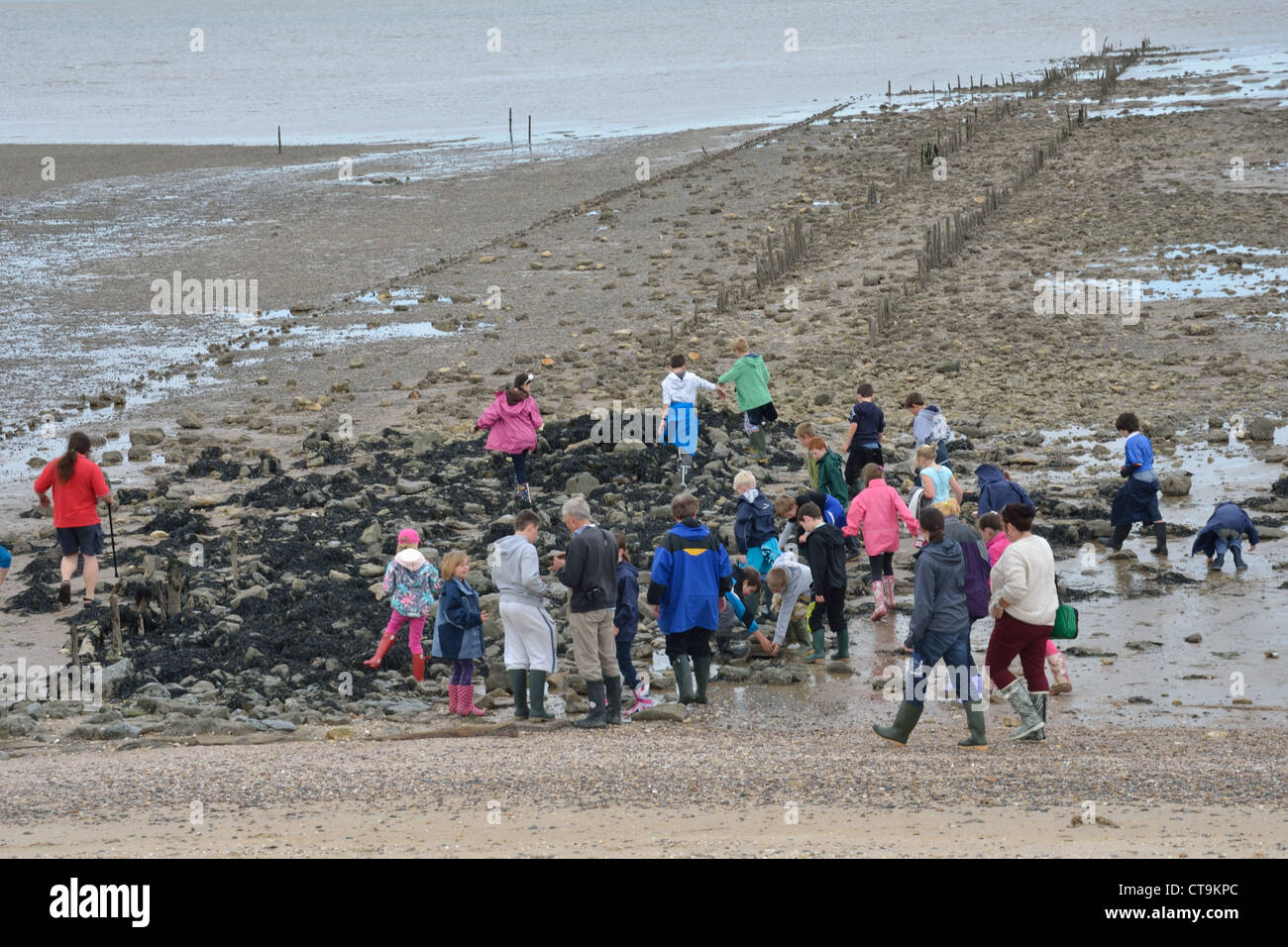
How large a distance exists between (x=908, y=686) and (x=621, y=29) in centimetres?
10991

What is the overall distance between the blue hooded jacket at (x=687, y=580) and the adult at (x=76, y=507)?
6082 millimetres

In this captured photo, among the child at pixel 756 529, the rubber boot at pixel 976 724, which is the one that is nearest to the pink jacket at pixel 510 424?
the child at pixel 756 529

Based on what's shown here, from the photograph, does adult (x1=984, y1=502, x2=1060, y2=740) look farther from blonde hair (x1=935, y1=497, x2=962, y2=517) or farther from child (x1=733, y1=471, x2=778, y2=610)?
child (x1=733, y1=471, x2=778, y2=610)

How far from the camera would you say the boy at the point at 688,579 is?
10594mm

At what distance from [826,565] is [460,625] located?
2888mm

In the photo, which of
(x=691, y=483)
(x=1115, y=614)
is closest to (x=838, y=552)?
(x=1115, y=614)

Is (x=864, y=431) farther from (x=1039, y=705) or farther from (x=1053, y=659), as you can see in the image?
(x=1039, y=705)

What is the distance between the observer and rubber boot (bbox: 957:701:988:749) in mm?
9539

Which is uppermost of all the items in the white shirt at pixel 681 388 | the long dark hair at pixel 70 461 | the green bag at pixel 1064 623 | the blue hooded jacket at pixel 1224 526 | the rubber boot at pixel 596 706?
the white shirt at pixel 681 388

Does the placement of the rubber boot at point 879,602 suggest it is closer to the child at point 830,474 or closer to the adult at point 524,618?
the child at point 830,474

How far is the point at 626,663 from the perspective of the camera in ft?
36.6

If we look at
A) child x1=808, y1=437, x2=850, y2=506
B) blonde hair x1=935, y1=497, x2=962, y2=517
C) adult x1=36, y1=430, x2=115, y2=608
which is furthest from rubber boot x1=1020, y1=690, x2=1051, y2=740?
adult x1=36, y1=430, x2=115, y2=608

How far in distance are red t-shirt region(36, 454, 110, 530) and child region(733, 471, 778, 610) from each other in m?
6.09

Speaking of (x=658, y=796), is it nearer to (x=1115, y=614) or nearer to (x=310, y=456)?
(x=1115, y=614)
